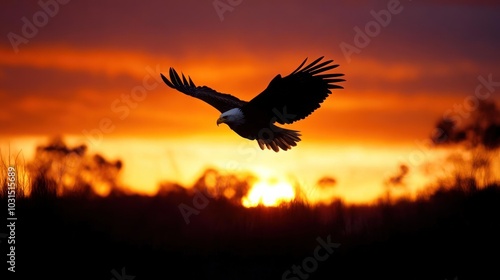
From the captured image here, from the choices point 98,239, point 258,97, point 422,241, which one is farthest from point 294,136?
point 98,239

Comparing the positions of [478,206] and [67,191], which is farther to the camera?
[478,206]

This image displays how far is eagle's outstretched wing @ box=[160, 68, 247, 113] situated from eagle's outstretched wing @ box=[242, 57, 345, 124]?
1236 millimetres

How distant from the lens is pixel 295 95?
13633mm

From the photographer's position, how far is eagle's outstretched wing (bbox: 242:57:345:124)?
13.3 m

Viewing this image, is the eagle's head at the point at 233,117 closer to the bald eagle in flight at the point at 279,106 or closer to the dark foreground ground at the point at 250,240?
the bald eagle in flight at the point at 279,106

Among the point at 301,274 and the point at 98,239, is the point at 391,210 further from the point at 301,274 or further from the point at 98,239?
the point at 98,239

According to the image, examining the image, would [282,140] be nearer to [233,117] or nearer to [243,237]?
[233,117]

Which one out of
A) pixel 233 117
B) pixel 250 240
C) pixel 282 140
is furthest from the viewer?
pixel 282 140

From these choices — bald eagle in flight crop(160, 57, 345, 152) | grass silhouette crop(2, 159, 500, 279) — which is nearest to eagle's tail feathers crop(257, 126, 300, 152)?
bald eagle in flight crop(160, 57, 345, 152)

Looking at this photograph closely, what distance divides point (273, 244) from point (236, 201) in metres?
0.94

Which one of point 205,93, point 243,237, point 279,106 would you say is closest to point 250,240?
point 243,237

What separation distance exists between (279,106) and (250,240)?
2.10m

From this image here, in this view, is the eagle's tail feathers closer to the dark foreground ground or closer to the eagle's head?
the eagle's head

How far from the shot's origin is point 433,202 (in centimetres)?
1353
